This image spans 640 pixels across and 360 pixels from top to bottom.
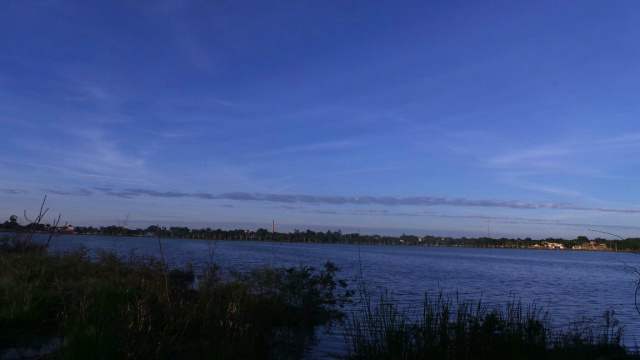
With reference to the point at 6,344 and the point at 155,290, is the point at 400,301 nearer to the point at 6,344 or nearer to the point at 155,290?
the point at 155,290

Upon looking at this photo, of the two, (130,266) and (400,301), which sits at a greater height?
(130,266)

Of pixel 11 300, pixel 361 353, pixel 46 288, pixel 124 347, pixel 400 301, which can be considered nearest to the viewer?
pixel 124 347

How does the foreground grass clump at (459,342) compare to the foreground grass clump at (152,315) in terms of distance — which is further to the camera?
the foreground grass clump at (459,342)

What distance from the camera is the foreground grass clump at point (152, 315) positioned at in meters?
7.65

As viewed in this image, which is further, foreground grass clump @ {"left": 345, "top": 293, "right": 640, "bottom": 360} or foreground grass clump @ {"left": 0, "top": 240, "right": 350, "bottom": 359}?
foreground grass clump @ {"left": 345, "top": 293, "right": 640, "bottom": 360}

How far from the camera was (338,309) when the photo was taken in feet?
A: 60.4

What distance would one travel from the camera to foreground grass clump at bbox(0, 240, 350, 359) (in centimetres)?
765

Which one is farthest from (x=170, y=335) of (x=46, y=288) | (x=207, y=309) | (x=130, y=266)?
(x=130, y=266)

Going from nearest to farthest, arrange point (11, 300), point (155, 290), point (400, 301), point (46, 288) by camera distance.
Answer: point (11, 300) → point (155, 290) → point (46, 288) → point (400, 301)

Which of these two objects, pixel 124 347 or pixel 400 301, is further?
pixel 400 301

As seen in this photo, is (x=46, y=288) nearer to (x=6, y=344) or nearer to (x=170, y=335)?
(x=6, y=344)

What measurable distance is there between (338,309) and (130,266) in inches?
Answer: 328

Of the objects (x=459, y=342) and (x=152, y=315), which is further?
(x=152, y=315)

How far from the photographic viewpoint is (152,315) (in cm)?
996
